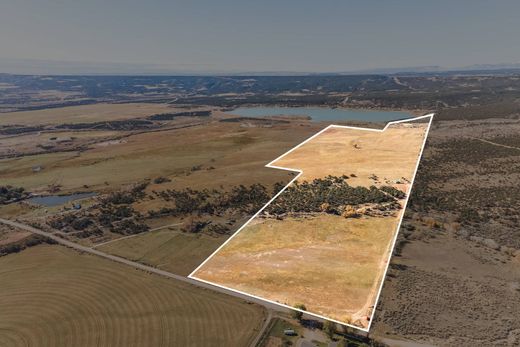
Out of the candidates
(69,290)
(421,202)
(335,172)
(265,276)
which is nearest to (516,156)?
(421,202)

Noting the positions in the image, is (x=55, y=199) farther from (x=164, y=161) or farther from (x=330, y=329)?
(x=330, y=329)

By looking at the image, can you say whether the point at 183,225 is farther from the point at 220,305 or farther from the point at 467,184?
the point at 467,184

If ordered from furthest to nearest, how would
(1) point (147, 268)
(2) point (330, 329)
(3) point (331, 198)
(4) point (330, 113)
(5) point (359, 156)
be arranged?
(4) point (330, 113), (1) point (147, 268), (2) point (330, 329), (5) point (359, 156), (3) point (331, 198)

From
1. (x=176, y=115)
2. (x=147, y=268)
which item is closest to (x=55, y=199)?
(x=147, y=268)

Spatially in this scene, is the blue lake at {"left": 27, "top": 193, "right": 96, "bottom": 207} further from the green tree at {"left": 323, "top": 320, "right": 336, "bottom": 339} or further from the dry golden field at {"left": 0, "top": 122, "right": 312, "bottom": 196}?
the green tree at {"left": 323, "top": 320, "right": 336, "bottom": 339}

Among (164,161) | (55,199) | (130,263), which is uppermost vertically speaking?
(164,161)

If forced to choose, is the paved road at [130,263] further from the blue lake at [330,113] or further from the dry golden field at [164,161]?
the blue lake at [330,113]
